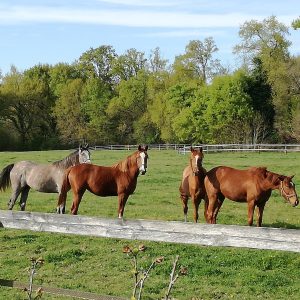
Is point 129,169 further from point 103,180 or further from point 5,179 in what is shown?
point 5,179

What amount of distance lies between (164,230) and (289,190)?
4560mm

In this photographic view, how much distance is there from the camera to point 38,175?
13.5 m

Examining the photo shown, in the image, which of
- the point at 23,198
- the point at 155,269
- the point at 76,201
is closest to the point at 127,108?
the point at 23,198

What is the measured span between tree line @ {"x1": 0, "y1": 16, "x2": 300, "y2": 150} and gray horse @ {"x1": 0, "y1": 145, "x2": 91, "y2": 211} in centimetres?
3972

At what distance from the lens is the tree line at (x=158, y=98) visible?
53875 millimetres

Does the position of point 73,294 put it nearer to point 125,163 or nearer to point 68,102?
point 125,163

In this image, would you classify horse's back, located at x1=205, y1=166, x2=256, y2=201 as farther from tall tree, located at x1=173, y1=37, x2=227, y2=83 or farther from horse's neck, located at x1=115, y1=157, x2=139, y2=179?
tall tree, located at x1=173, y1=37, x2=227, y2=83

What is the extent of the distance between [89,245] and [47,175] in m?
3.95

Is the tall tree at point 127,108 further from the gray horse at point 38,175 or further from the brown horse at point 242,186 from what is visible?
the brown horse at point 242,186

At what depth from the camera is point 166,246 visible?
9680mm

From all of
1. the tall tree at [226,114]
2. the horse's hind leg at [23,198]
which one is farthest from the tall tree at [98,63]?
the horse's hind leg at [23,198]

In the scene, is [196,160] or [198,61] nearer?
[196,160]

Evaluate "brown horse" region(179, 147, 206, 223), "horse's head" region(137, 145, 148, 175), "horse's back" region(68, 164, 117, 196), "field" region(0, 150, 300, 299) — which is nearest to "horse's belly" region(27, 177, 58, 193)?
"horse's back" region(68, 164, 117, 196)

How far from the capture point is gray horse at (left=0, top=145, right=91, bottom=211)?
44.0ft
